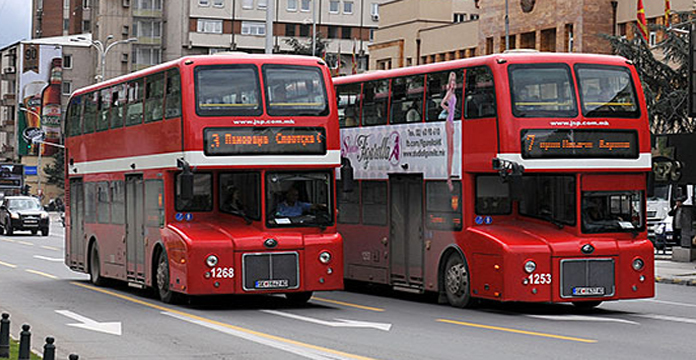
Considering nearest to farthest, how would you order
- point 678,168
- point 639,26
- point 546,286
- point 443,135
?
1. point 546,286
2. point 443,135
3. point 678,168
4. point 639,26

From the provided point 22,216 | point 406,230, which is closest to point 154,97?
point 406,230

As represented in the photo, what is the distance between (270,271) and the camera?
21094mm

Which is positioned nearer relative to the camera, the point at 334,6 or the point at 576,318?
the point at 576,318

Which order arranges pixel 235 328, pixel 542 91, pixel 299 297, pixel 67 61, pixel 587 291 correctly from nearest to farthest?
1. pixel 235 328
2. pixel 587 291
3. pixel 542 91
4. pixel 299 297
5. pixel 67 61

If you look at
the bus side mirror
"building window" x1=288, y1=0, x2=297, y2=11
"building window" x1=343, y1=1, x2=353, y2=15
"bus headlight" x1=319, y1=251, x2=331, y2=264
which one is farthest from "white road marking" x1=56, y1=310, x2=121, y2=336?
"building window" x1=343, y1=1, x2=353, y2=15

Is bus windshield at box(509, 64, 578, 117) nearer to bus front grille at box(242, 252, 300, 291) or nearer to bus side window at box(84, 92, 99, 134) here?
bus front grille at box(242, 252, 300, 291)

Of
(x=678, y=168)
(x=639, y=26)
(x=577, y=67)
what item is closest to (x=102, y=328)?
(x=577, y=67)

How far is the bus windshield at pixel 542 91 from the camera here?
2059cm

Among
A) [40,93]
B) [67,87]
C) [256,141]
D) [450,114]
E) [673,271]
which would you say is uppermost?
[67,87]

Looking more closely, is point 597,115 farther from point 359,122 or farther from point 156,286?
point 156,286

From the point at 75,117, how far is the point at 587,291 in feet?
42.6

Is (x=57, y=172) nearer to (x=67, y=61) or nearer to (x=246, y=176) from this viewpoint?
(x=67, y=61)

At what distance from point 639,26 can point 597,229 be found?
25.9 metres

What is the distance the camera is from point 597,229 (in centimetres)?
2078
